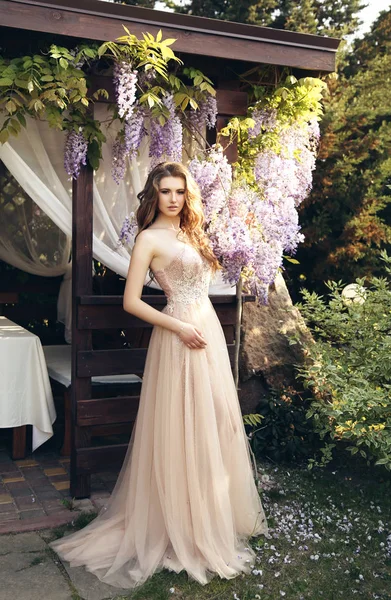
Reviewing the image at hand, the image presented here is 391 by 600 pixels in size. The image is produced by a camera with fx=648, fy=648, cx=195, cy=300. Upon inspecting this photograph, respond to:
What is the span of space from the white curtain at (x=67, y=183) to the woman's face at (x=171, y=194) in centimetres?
76

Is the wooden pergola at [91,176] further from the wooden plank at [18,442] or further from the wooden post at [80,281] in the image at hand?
the wooden plank at [18,442]

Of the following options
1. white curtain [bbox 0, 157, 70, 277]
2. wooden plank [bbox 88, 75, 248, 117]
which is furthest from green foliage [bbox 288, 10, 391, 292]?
wooden plank [bbox 88, 75, 248, 117]

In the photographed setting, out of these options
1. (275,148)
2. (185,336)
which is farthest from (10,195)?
(185,336)

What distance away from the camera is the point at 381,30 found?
7.38 metres

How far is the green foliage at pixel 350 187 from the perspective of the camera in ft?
21.8

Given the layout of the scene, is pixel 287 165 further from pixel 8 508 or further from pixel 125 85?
pixel 8 508

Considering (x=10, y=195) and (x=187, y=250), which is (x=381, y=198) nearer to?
(x=10, y=195)

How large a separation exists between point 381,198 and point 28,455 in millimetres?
4325

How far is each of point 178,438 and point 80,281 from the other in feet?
3.60

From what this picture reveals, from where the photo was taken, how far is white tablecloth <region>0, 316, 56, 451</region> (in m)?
4.14

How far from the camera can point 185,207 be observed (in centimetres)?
311

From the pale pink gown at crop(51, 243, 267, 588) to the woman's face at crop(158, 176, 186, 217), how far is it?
0.62 ft

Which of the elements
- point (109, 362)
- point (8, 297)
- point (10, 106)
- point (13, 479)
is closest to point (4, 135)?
point (10, 106)

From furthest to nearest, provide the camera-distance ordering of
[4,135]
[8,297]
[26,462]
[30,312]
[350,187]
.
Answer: [350,187]
[30,312]
[8,297]
[26,462]
[4,135]
